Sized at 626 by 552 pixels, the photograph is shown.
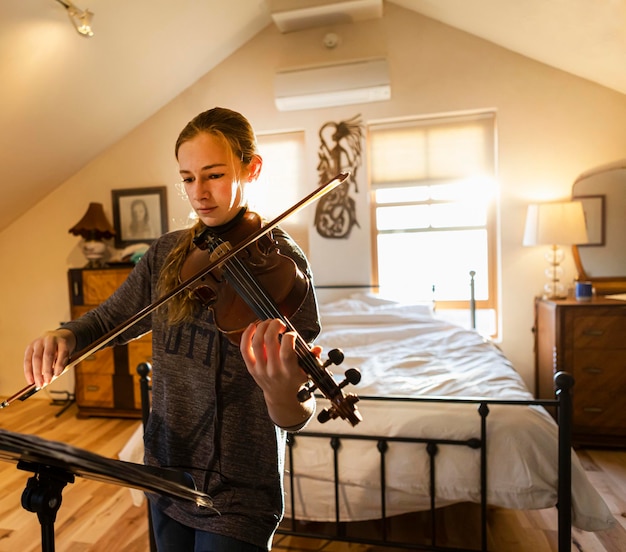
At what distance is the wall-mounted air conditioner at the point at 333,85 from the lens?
2.95 metres

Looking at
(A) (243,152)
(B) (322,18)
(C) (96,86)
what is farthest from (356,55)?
(A) (243,152)

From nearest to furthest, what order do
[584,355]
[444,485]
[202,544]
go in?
[202,544] → [444,485] → [584,355]

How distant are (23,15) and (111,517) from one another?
2.36 metres

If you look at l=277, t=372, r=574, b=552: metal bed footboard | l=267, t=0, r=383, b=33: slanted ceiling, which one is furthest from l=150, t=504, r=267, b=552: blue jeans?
l=267, t=0, r=383, b=33: slanted ceiling

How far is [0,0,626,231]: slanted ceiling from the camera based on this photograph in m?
2.20

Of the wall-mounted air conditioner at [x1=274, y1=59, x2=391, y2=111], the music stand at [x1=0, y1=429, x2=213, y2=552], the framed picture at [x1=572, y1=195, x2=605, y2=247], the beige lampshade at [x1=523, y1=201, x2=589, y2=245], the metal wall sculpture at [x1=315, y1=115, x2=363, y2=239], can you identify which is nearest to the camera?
the music stand at [x1=0, y1=429, x2=213, y2=552]

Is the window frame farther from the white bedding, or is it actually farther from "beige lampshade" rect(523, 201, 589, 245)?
the white bedding

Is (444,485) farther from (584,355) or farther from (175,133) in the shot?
(175,133)

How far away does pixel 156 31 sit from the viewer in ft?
8.69

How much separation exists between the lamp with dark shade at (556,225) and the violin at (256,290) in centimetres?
237

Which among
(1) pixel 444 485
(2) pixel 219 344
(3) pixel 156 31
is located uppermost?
(3) pixel 156 31

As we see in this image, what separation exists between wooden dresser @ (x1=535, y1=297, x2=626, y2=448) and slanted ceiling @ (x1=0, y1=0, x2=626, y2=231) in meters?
1.41

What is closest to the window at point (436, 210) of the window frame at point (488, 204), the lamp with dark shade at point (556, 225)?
the window frame at point (488, 204)

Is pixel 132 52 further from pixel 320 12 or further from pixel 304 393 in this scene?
pixel 304 393
